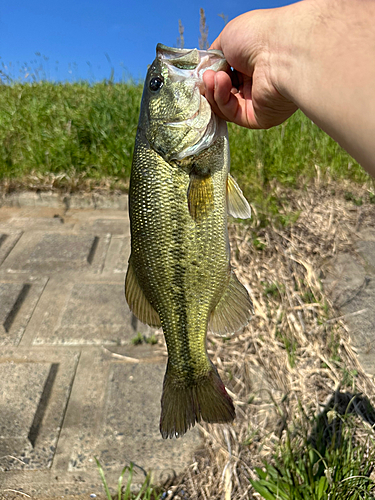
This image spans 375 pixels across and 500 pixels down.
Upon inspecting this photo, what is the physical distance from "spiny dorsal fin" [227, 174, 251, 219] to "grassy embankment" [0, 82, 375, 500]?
1.24 m

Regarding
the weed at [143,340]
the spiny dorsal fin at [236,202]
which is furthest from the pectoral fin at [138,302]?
the weed at [143,340]

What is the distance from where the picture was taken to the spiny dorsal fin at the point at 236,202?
1.52m

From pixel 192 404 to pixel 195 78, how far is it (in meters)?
1.27

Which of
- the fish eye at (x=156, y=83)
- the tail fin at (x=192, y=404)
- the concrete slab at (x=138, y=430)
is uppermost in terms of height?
the fish eye at (x=156, y=83)

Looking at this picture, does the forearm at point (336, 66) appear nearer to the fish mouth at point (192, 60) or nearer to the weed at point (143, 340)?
the fish mouth at point (192, 60)

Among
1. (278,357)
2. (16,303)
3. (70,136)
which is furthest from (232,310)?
(70,136)

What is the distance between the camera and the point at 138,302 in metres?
1.60

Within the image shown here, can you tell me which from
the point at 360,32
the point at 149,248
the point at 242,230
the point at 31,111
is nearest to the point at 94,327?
the point at 242,230

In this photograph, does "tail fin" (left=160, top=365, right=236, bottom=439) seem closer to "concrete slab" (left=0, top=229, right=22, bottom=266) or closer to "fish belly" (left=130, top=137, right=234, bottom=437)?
"fish belly" (left=130, top=137, right=234, bottom=437)

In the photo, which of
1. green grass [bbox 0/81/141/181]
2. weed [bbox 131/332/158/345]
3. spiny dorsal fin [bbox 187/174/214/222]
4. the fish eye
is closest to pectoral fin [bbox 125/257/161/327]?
spiny dorsal fin [bbox 187/174/214/222]

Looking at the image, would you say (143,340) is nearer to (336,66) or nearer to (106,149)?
(336,66)

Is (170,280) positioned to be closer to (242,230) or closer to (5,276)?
(242,230)

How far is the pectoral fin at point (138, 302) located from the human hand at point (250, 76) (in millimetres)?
754

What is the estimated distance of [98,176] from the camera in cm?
552
